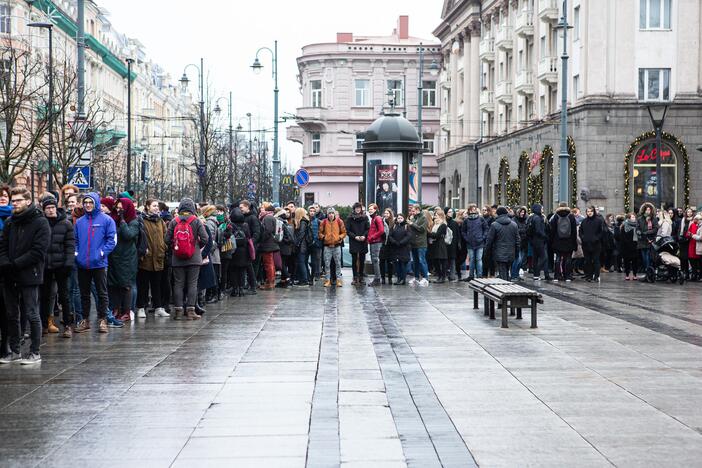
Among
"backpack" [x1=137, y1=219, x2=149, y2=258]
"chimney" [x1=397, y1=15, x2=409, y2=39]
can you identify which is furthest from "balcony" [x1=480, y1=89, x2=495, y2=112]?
"backpack" [x1=137, y1=219, x2=149, y2=258]

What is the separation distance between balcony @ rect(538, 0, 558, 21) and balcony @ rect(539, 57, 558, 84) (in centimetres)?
194

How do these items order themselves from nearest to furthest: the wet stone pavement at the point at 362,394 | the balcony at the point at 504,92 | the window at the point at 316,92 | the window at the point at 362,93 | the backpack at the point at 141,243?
the wet stone pavement at the point at 362,394
the backpack at the point at 141,243
the balcony at the point at 504,92
the window at the point at 362,93
the window at the point at 316,92

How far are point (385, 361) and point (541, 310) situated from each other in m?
7.19

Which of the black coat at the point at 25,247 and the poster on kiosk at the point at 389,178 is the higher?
the poster on kiosk at the point at 389,178

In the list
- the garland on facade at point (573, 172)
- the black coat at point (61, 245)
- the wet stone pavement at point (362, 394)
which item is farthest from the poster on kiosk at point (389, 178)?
the garland on facade at point (573, 172)

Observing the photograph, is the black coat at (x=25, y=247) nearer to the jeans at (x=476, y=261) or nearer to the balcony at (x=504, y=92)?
the jeans at (x=476, y=261)

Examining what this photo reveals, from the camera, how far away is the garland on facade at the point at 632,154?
49281mm

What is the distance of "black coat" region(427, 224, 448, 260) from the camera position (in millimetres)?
27109

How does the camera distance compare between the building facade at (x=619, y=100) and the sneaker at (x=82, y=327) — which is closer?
the sneaker at (x=82, y=327)

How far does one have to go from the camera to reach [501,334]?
15.5 meters

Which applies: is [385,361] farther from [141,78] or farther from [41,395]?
[141,78]

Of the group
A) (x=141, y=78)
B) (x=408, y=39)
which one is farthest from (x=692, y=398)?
(x=141, y=78)

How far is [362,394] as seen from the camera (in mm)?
10273

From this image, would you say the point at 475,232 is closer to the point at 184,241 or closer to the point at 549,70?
the point at 184,241
